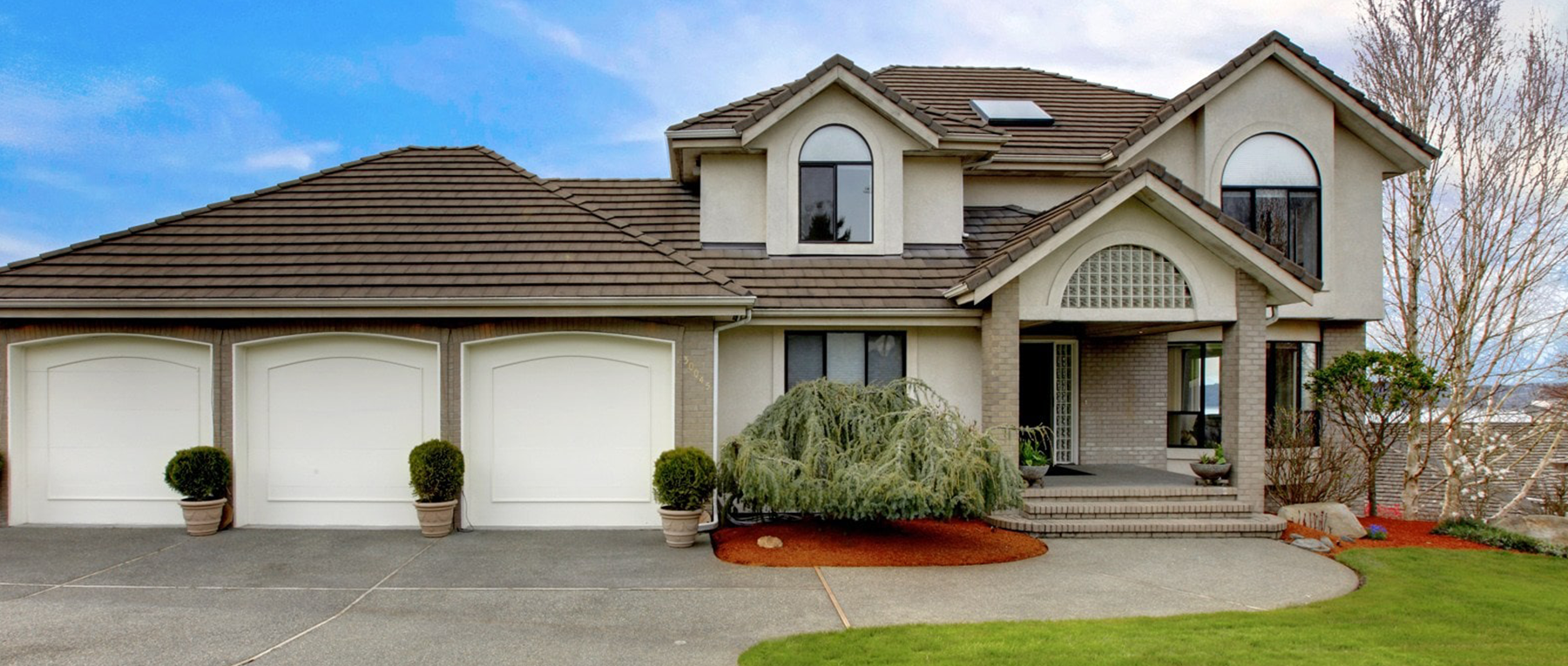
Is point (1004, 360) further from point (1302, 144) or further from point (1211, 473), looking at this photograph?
point (1302, 144)

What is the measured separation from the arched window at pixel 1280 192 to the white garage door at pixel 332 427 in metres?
12.5

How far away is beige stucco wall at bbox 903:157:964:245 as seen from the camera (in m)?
12.6

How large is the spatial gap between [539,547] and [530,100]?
15.2 meters

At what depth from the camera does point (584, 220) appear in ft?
37.4

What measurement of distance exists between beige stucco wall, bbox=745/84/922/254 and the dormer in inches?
0.5

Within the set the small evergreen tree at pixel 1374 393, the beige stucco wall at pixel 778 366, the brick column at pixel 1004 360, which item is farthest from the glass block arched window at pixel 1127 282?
the small evergreen tree at pixel 1374 393

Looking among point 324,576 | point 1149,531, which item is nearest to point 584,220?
point 324,576

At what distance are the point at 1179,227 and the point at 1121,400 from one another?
366 centimetres

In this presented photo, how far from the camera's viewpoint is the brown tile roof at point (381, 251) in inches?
395

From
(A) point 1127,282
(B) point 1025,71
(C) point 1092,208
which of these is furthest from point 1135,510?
(B) point 1025,71

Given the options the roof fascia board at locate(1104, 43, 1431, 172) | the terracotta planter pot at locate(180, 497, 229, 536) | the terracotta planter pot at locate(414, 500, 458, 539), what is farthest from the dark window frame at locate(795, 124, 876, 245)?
the terracotta planter pot at locate(180, 497, 229, 536)

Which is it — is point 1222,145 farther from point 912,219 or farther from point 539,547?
point 539,547

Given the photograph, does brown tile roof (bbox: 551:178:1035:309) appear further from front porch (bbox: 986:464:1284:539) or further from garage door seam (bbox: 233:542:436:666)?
garage door seam (bbox: 233:542:436:666)

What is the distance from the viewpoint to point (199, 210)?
458 inches
